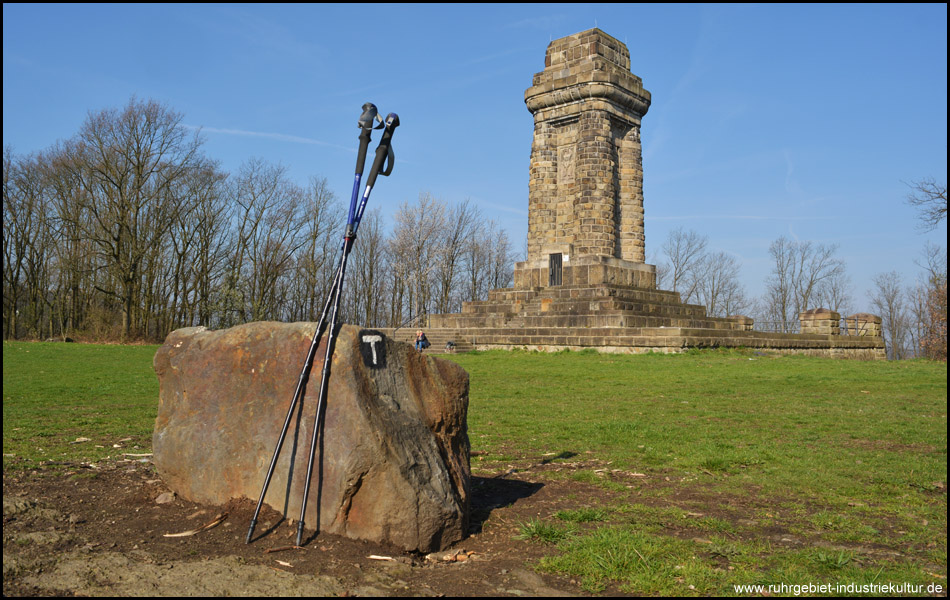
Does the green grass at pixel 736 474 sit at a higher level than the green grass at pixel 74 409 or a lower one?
lower

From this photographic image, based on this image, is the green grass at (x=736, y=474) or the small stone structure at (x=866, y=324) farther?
the small stone structure at (x=866, y=324)

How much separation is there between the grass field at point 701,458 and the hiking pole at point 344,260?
56.5 inches

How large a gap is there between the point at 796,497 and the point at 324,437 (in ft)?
12.1

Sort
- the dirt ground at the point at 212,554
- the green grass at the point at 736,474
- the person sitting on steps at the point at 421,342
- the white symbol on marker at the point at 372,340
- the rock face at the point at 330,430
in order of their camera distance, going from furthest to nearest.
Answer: the person sitting on steps at the point at 421,342
the white symbol on marker at the point at 372,340
the rock face at the point at 330,430
the green grass at the point at 736,474
the dirt ground at the point at 212,554

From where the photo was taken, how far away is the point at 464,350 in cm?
2431

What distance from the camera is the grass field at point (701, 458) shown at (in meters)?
3.99

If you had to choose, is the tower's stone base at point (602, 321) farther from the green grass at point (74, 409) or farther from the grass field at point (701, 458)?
the green grass at point (74, 409)

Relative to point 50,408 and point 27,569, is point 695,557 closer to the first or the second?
point 27,569

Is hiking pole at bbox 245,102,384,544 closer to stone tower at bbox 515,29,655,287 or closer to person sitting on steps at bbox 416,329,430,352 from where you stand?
person sitting on steps at bbox 416,329,430,352

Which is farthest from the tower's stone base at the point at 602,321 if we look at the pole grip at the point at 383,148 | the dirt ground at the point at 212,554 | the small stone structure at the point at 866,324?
the pole grip at the point at 383,148

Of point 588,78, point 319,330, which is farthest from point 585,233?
point 319,330

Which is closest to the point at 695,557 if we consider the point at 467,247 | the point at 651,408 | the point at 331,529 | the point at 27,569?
the point at 331,529

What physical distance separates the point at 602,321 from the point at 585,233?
393 centimetres

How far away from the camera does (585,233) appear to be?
24.8 meters
